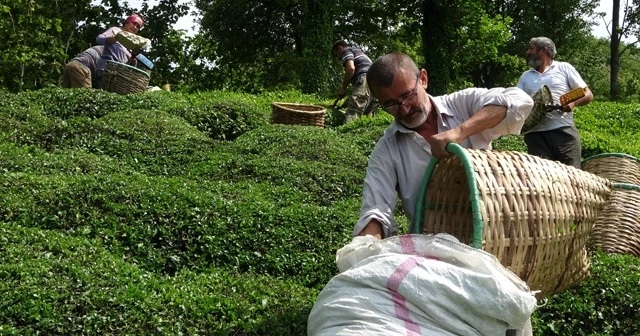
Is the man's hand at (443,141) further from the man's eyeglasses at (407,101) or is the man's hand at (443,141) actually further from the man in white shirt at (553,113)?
the man in white shirt at (553,113)

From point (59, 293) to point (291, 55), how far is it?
863 inches

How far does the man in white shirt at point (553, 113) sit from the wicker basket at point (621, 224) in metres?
0.94

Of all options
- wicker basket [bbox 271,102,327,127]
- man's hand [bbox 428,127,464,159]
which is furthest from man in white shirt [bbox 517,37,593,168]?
wicker basket [bbox 271,102,327,127]

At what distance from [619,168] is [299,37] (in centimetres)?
2435

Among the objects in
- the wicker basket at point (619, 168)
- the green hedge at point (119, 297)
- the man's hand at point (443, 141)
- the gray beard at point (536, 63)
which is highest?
the gray beard at point (536, 63)

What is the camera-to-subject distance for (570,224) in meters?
3.37

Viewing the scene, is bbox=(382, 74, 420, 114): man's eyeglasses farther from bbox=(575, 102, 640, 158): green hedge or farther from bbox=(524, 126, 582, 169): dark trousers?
bbox=(575, 102, 640, 158): green hedge

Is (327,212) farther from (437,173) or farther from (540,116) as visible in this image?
(437,173)

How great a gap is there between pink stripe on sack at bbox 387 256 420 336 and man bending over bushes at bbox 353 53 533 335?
Result: 660mm

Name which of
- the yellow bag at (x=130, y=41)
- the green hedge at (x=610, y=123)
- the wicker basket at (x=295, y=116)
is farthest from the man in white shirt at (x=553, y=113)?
the yellow bag at (x=130, y=41)

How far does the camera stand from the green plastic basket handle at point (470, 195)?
9.73 feet

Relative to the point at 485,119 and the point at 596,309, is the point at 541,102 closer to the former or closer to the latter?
the point at 596,309

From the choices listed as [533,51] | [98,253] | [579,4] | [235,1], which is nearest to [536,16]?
[579,4]

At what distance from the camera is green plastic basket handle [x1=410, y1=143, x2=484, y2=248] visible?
9.73ft
